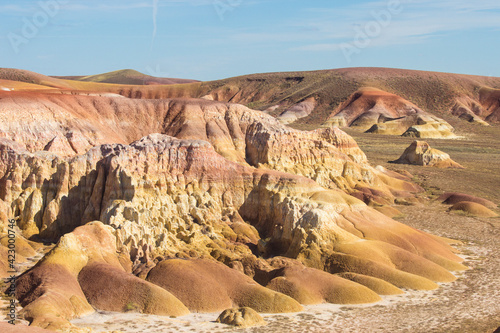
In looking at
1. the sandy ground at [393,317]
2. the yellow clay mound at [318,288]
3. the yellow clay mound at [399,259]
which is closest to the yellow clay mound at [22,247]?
the sandy ground at [393,317]

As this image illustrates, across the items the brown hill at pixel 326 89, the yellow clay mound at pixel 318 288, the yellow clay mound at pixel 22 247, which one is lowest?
the yellow clay mound at pixel 22 247

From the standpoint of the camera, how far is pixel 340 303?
22.4 metres

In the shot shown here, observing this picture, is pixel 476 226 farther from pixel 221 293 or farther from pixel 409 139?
pixel 409 139

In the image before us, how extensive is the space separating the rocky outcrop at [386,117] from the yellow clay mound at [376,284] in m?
86.4

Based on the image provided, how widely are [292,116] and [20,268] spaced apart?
113 metres

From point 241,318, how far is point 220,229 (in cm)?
948

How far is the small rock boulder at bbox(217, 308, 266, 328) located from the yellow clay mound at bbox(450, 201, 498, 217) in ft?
90.0

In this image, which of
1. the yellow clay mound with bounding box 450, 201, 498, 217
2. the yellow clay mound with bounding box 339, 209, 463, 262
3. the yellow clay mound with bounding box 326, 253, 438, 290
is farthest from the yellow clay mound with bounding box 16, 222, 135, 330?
the yellow clay mound with bounding box 450, 201, 498, 217

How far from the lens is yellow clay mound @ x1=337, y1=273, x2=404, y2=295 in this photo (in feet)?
77.8

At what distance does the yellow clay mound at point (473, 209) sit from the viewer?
42969 millimetres

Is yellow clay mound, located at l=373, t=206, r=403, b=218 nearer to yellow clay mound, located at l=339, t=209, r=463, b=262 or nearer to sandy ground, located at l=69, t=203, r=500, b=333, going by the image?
yellow clay mound, located at l=339, t=209, r=463, b=262

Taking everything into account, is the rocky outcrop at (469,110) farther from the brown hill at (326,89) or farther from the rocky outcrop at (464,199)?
the rocky outcrop at (464,199)

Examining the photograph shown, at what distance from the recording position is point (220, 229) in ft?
95.2

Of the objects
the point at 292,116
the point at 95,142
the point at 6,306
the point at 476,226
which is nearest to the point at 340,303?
the point at 6,306
